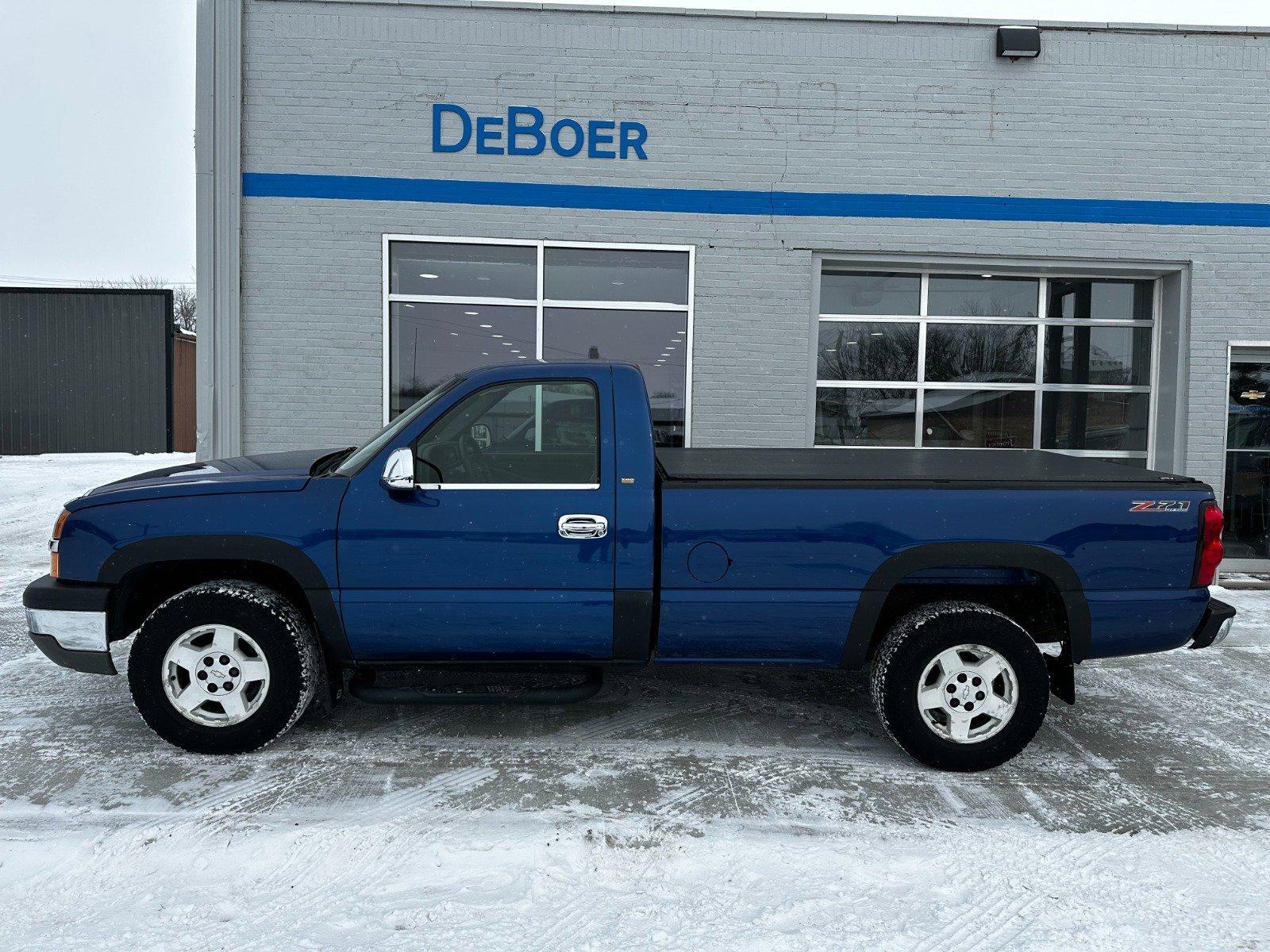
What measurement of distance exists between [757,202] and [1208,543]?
5.40 metres

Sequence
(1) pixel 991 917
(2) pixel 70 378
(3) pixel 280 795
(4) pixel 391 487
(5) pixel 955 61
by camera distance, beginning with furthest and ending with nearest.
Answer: (2) pixel 70 378, (5) pixel 955 61, (4) pixel 391 487, (3) pixel 280 795, (1) pixel 991 917

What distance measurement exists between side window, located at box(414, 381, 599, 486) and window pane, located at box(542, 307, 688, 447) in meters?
4.27

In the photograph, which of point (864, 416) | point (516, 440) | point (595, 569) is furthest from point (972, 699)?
point (864, 416)

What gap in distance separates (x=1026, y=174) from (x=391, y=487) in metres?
7.21

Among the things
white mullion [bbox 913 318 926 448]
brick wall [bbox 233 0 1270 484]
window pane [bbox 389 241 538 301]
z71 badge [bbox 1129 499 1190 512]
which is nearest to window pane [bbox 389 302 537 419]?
window pane [bbox 389 241 538 301]

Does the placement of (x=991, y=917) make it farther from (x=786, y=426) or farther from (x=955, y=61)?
(x=955, y=61)

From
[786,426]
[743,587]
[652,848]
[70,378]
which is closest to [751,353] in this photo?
[786,426]

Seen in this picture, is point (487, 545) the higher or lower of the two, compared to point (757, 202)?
lower

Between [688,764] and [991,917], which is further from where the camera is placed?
[688,764]

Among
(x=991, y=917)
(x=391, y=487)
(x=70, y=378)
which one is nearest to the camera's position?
(x=991, y=917)

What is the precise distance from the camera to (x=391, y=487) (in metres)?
3.92

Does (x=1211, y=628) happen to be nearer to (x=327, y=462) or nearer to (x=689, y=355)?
(x=327, y=462)

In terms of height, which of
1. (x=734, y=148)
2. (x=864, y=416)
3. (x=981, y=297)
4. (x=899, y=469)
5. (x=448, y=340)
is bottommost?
(x=899, y=469)

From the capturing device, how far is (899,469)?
4496mm
